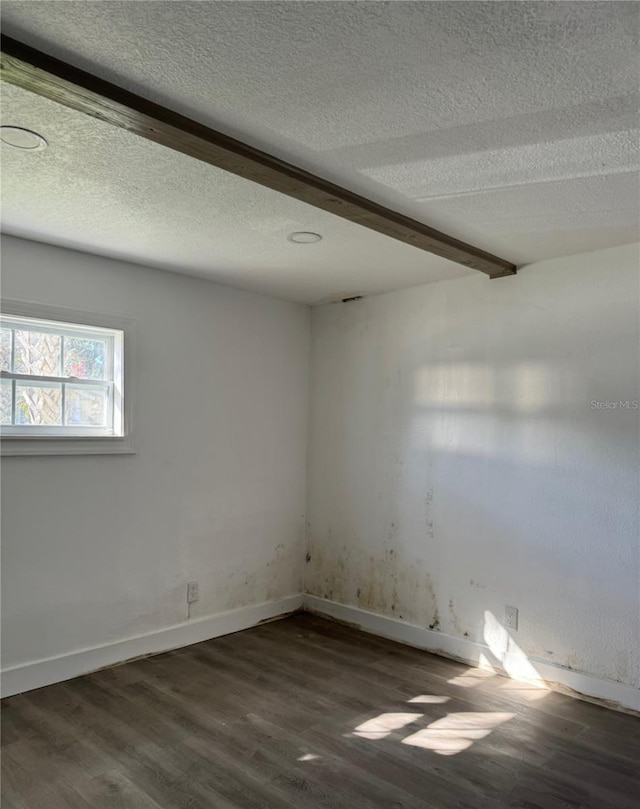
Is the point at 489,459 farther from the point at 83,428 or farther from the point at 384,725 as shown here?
the point at 83,428

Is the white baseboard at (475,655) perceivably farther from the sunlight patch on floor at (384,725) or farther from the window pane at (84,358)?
the window pane at (84,358)

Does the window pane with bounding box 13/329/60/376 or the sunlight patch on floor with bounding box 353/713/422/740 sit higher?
the window pane with bounding box 13/329/60/376

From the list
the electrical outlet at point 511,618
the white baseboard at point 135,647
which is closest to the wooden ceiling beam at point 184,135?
the electrical outlet at point 511,618

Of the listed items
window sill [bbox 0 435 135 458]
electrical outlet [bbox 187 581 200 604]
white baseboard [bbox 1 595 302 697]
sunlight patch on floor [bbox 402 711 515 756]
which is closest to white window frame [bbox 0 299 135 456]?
window sill [bbox 0 435 135 458]

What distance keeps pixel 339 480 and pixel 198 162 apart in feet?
9.02

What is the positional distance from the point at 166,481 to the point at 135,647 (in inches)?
39.6

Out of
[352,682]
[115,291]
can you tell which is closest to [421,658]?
[352,682]

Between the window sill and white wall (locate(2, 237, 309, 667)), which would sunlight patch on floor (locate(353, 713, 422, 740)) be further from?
the window sill

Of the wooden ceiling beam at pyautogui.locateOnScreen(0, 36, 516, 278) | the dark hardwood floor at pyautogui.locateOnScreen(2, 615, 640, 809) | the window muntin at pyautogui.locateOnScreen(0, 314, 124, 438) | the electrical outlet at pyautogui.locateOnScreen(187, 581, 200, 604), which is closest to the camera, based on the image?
the wooden ceiling beam at pyautogui.locateOnScreen(0, 36, 516, 278)

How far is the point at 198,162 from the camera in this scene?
212 cm

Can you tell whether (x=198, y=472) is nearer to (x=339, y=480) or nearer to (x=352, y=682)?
(x=339, y=480)

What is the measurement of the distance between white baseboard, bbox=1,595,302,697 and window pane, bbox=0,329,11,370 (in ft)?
5.18

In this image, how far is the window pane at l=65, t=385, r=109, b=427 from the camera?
3.30m

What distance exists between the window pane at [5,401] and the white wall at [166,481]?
0.77ft
